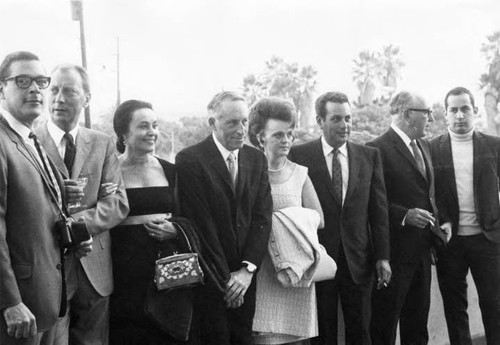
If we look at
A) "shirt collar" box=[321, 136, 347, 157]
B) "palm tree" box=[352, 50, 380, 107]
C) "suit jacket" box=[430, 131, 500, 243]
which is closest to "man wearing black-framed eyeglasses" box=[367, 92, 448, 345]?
"suit jacket" box=[430, 131, 500, 243]

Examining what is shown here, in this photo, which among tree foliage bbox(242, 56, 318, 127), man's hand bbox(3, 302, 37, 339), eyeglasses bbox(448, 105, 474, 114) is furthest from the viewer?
tree foliage bbox(242, 56, 318, 127)

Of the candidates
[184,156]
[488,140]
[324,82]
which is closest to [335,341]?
[184,156]

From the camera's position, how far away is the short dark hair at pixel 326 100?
13.9 feet

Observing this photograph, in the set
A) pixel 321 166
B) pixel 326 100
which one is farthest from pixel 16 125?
pixel 326 100

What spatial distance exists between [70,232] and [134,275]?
693mm

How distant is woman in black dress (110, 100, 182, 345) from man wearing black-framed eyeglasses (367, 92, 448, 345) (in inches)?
68.5

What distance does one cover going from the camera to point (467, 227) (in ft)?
15.6

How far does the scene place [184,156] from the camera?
3.63 m

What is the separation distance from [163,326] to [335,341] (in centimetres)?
130

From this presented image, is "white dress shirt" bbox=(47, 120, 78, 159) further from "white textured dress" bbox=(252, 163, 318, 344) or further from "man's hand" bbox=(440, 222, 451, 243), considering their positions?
"man's hand" bbox=(440, 222, 451, 243)

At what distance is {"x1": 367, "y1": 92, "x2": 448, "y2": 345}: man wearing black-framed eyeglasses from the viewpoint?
445 cm

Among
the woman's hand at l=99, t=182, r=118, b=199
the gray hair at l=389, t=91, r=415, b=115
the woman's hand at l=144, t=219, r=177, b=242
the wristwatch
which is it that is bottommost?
the wristwatch

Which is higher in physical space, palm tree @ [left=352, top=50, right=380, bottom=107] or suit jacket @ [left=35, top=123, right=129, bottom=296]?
suit jacket @ [left=35, top=123, right=129, bottom=296]

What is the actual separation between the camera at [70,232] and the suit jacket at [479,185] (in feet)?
9.59
